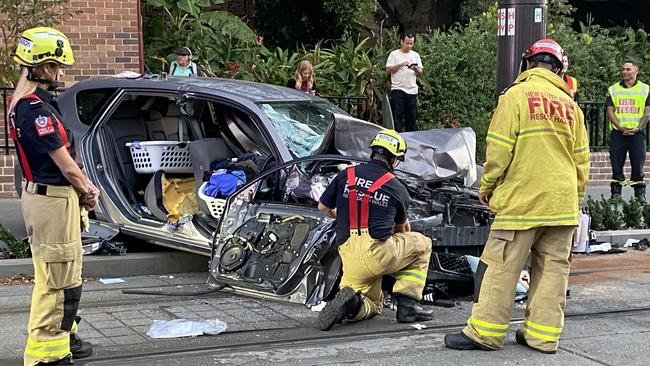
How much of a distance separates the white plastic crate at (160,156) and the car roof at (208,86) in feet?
1.81

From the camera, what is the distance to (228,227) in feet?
23.2

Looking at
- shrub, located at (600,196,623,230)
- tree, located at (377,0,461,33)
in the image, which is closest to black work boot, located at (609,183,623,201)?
shrub, located at (600,196,623,230)

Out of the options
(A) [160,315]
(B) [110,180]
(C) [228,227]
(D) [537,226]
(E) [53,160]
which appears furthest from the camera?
(B) [110,180]

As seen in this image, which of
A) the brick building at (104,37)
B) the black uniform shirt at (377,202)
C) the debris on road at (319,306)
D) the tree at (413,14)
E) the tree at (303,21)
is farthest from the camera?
the tree at (413,14)

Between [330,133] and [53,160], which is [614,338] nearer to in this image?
[330,133]

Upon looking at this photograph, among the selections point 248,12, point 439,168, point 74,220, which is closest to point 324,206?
point 439,168

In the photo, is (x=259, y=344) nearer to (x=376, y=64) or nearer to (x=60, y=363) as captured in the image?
(x=60, y=363)

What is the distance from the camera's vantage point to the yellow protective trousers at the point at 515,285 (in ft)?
18.4

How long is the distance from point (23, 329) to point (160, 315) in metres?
0.96

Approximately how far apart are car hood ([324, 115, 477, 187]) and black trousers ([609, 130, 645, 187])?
4915 millimetres

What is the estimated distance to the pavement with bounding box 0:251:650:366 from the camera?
5.56 m

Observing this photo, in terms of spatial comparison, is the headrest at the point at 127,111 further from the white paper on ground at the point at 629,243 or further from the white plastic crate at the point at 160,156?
the white paper on ground at the point at 629,243

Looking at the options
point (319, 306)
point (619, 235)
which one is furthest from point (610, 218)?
point (319, 306)

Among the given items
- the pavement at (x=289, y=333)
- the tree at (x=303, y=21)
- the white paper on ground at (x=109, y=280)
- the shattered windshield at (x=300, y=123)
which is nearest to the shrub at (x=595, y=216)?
the pavement at (x=289, y=333)
